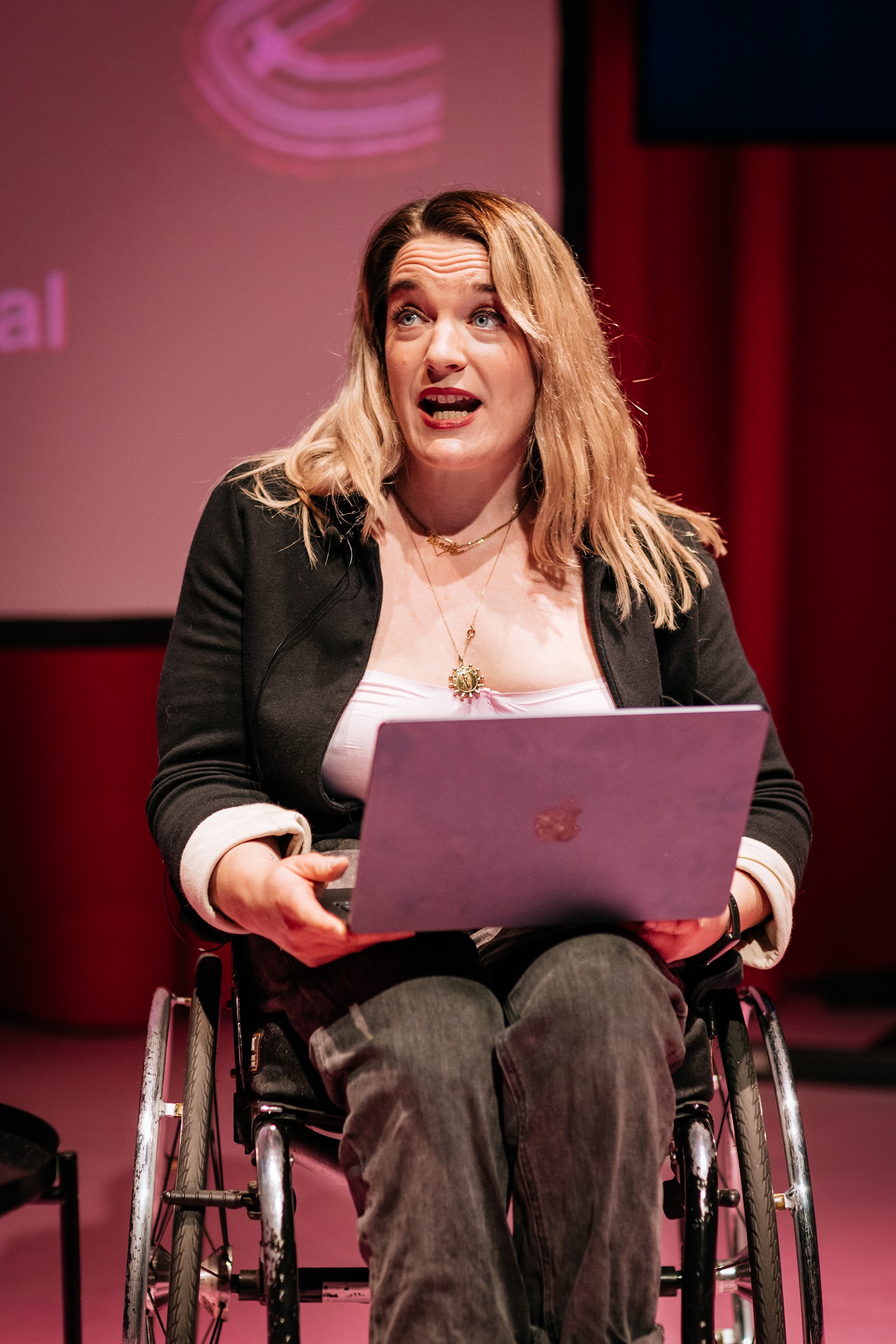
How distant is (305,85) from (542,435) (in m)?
1.51

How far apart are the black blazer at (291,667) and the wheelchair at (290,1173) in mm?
160

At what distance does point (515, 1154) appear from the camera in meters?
1.20

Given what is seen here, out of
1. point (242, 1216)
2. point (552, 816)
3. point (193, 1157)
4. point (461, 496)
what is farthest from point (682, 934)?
point (242, 1216)

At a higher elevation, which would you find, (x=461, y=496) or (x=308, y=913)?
(x=461, y=496)

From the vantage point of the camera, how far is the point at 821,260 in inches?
121

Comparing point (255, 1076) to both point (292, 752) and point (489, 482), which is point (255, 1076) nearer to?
point (292, 752)

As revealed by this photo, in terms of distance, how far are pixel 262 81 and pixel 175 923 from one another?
190 cm

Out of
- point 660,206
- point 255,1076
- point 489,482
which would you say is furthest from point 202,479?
point 255,1076

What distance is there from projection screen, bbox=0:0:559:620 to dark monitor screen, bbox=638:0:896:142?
24cm

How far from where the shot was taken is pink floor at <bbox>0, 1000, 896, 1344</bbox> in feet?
6.34

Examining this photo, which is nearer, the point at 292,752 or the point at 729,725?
the point at 729,725

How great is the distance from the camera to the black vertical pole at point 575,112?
9.43 feet

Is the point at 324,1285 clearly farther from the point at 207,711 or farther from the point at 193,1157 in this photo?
the point at 207,711

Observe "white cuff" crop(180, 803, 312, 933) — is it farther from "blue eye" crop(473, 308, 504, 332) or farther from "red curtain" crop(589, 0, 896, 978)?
"red curtain" crop(589, 0, 896, 978)
